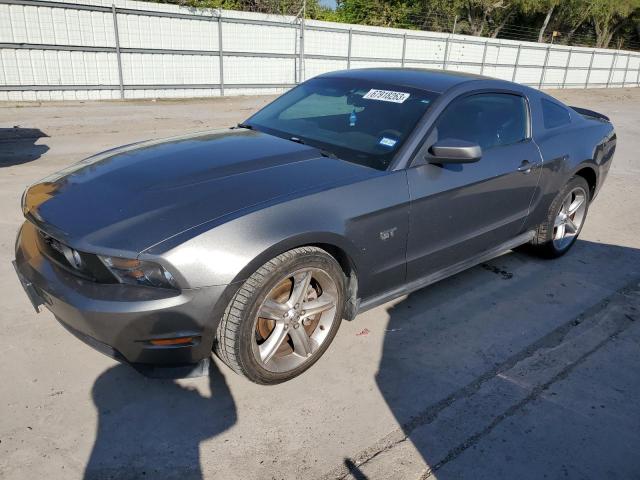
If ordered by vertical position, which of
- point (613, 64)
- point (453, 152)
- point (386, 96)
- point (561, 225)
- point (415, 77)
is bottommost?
point (561, 225)

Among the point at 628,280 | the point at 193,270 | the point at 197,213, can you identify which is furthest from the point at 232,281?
the point at 628,280

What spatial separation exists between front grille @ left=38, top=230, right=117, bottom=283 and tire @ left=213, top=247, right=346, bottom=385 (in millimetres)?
589

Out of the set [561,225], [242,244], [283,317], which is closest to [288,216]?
[242,244]

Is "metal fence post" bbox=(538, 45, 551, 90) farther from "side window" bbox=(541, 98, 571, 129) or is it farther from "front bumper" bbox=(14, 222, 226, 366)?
"front bumper" bbox=(14, 222, 226, 366)

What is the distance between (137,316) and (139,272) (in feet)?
0.63

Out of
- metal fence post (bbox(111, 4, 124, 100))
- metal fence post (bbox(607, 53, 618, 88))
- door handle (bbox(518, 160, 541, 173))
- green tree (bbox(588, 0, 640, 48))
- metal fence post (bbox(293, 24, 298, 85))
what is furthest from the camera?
green tree (bbox(588, 0, 640, 48))

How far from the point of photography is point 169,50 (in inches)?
562

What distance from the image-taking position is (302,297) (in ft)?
8.99

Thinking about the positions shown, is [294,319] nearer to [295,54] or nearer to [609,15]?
[295,54]

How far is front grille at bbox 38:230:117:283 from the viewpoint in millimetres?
2338

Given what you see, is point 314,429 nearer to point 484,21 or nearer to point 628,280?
point 628,280

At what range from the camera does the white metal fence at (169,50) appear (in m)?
12.3

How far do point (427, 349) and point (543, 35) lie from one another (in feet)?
140

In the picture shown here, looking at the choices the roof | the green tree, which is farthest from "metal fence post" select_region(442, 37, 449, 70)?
the green tree
